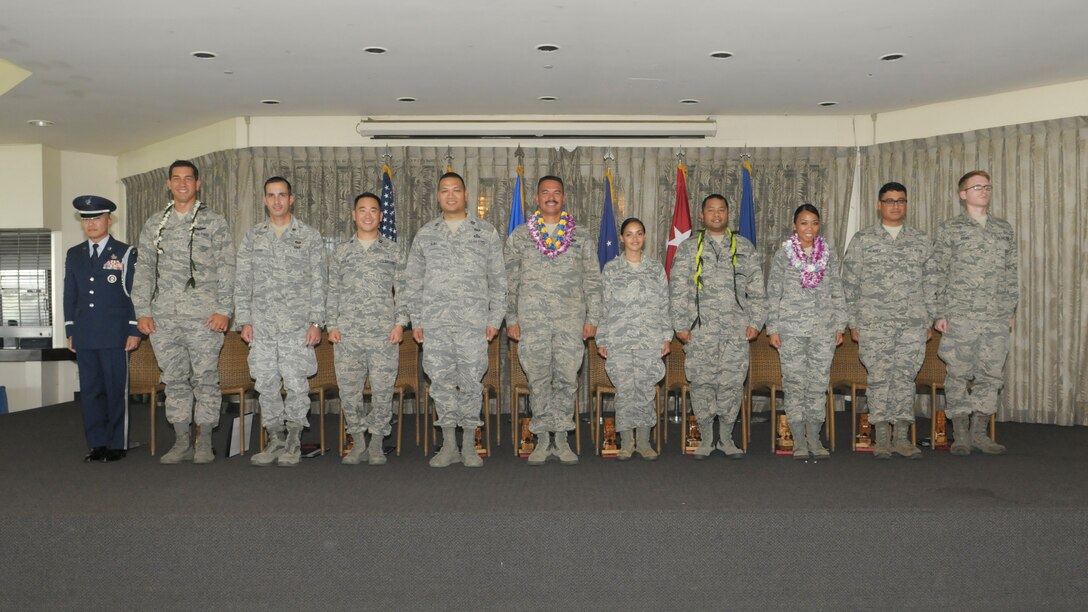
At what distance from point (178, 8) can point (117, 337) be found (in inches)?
84.9

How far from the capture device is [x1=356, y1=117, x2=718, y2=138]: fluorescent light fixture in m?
7.86

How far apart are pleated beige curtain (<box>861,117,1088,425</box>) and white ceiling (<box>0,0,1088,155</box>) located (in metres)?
0.50

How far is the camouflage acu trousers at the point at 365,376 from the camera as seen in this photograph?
5.03 meters

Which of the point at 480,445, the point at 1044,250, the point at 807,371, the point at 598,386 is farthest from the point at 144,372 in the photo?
the point at 1044,250

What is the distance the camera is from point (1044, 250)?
692 centimetres

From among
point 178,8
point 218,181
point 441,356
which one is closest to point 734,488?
point 441,356

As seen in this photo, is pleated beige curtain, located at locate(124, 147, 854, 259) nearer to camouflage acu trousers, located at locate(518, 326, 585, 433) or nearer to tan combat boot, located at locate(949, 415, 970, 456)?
tan combat boot, located at locate(949, 415, 970, 456)

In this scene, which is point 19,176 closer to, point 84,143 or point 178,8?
point 84,143

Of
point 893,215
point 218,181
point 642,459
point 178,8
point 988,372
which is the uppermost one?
point 178,8

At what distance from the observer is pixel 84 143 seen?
9164mm

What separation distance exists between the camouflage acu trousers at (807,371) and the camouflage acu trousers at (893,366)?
0.33 meters

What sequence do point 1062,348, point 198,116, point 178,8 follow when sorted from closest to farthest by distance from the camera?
point 178,8
point 1062,348
point 198,116

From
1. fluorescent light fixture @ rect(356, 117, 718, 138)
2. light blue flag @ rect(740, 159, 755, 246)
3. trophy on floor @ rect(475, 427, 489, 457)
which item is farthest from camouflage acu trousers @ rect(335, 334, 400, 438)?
light blue flag @ rect(740, 159, 755, 246)

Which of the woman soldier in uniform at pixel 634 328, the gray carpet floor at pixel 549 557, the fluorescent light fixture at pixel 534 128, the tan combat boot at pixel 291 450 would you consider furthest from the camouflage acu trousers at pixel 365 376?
the fluorescent light fixture at pixel 534 128
